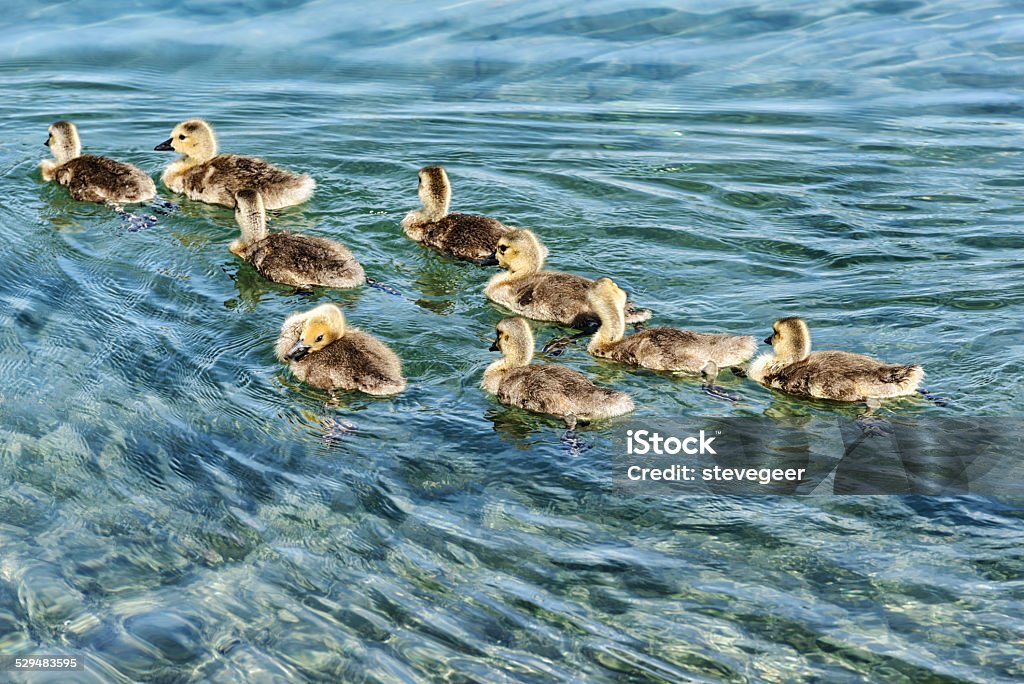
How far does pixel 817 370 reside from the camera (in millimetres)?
6953

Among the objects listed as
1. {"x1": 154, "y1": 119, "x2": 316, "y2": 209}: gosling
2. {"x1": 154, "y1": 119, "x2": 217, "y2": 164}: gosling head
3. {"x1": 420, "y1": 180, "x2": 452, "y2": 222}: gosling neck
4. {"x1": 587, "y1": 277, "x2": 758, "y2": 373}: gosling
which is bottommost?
{"x1": 587, "y1": 277, "x2": 758, "y2": 373}: gosling

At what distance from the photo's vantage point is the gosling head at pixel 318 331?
23.7ft

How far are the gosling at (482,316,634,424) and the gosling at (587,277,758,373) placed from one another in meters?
0.48

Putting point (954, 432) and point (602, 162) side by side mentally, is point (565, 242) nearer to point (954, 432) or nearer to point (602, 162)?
point (602, 162)

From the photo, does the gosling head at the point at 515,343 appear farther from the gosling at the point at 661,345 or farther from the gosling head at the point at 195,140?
the gosling head at the point at 195,140

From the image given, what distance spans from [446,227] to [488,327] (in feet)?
4.37

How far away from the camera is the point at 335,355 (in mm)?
7129

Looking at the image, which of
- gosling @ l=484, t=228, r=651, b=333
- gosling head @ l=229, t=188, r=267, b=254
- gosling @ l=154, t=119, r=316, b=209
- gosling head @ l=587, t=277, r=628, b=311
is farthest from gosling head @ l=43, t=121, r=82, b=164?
gosling head @ l=587, t=277, r=628, b=311

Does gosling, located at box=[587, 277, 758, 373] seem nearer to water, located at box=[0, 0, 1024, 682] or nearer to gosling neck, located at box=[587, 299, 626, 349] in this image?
gosling neck, located at box=[587, 299, 626, 349]

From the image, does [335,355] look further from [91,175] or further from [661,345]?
[91,175]

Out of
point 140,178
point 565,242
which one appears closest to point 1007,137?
point 565,242

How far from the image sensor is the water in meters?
5.11

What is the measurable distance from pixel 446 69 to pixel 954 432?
8130mm

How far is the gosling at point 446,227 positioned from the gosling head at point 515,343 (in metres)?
1.66
